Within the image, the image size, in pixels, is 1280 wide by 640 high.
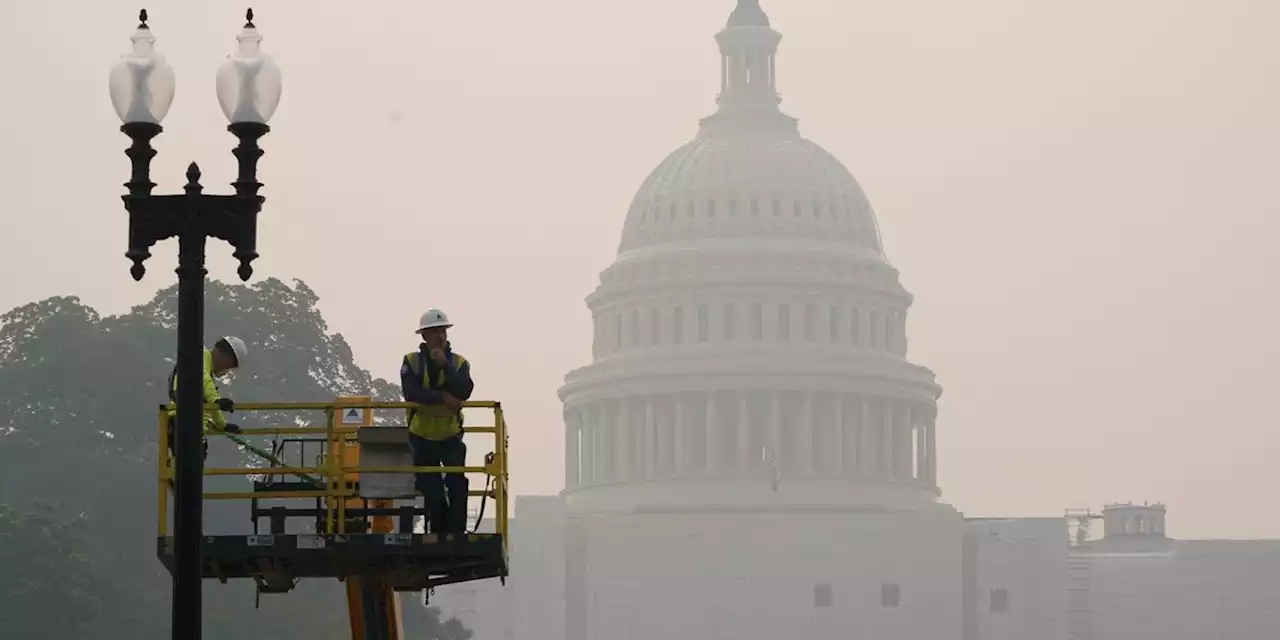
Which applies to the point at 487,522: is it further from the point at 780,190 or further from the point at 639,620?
the point at 780,190

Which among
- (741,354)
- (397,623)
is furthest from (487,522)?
(397,623)

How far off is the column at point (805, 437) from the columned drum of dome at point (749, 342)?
3.7 inches

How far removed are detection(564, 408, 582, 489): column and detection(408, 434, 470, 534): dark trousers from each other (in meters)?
134

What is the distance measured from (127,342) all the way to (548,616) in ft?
171

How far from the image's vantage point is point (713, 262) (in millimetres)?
154750

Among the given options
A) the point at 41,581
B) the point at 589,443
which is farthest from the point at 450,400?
the point at 589,443

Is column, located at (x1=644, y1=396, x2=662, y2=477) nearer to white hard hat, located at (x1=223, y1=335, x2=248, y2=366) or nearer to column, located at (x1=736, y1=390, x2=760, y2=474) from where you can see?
column, located at (x1=736, y1=390, x2=760, y2=474)

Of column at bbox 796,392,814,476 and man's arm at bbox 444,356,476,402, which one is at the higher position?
column at bbox 796,392,814,476

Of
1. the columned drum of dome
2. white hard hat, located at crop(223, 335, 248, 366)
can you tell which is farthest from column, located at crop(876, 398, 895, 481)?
white hard hat, located at crop(223, 335, 248, 366)

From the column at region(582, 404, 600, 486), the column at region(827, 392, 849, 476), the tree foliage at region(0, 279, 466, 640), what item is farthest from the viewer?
the column at region(582, 404, 600, 486)

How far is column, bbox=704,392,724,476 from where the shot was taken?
14925cm

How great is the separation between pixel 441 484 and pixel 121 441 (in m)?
70.8

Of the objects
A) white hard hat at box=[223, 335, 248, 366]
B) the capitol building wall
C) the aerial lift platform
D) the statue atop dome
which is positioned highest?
the statue atop dome

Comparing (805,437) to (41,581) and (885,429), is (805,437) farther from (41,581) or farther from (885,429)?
(41,581)
